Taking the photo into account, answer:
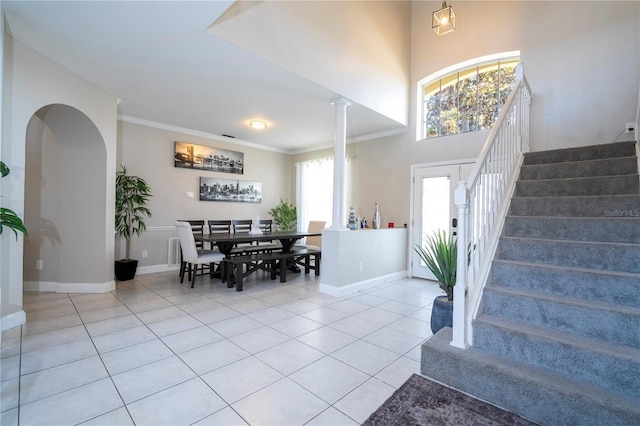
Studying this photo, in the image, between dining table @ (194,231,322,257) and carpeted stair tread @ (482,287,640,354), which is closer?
carpeted stair tread @ (482,287,640,354)

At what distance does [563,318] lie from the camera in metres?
1.79

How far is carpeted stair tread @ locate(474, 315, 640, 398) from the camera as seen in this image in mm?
1456

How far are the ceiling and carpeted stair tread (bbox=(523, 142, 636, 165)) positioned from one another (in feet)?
7.37

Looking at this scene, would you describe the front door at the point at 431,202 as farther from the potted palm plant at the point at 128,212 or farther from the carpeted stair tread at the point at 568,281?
the potted palm plant at the point at 128,212

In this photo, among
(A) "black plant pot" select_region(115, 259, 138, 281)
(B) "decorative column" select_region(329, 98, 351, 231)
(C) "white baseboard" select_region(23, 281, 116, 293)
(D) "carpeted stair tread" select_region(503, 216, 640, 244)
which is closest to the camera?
(D) "carpeted stair tread" select_region(503, 216, 640, 244)

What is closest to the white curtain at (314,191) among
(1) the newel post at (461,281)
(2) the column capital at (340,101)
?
(2) the column capital at (340,101)

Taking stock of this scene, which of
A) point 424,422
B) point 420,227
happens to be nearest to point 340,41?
point 420,227

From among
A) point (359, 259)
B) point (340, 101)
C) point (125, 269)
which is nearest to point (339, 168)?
point (340, 101)

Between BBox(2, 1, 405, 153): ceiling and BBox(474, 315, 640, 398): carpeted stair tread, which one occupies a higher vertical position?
BBox(2, 1, 405, 153): ceiling

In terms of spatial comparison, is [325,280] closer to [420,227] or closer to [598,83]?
[420,227]

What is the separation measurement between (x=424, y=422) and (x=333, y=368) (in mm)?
722

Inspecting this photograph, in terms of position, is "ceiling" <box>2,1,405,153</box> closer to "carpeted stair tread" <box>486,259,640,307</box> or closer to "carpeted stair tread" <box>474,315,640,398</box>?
"carpeted stair tread" <box>486,259,640,307</box>

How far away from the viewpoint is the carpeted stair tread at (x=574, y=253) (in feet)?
6.31

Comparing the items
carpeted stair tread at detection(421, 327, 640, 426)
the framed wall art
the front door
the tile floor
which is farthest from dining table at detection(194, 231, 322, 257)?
carpeted stair tread at detection(421, 327, 640, 426)
